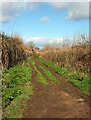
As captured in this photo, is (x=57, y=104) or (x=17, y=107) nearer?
(x=17, y=107)

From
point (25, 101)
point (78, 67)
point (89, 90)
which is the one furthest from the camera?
point (78, 67)

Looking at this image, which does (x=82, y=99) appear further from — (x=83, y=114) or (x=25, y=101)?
(x=25, y=101)

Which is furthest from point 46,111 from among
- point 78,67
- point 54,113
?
point 78,67

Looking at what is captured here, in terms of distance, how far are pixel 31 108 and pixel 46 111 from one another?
0.69m

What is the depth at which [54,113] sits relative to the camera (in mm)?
5949

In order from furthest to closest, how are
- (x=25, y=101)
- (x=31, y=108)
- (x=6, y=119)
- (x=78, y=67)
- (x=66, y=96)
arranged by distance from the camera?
(x=78, y=67), (x=66, y=96), (x=25, y=101), (x=31, y=108), (x=6, y=119)

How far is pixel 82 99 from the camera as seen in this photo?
7.61 meters

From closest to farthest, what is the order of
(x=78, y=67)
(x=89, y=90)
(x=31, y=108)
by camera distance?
(x=31, y=108) < (x=89, y=90) < (x=78, y=67)

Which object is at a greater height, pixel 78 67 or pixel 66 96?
pixel 78 67

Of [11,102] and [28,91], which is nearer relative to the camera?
[11,102]

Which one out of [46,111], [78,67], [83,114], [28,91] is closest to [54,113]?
[46,111]

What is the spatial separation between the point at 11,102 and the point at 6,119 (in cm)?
143

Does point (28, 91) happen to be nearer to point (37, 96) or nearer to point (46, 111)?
point (37, 96)

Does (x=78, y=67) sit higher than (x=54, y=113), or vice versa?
(x=78, y=67)
